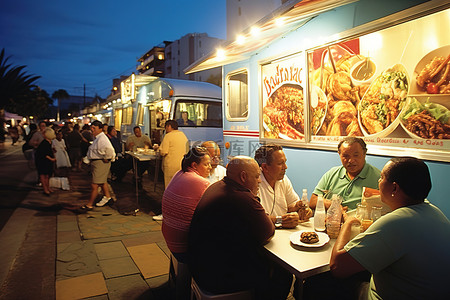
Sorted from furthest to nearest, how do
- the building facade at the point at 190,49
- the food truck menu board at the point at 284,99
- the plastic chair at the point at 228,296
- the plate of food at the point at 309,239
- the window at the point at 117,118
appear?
1. the building facade at the point at 190,49
2. the window at the point at 117,118
3. the food truck menu board at the point at 284,99
4. the plate of food at the point at 309,239
5. the plastic chair at the point at 228,296

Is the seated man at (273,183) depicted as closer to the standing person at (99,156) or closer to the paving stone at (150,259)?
the paving stone at (150,259)

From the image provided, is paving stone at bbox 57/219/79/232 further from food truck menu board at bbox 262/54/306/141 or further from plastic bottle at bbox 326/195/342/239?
plastic bottle at bbox 326/195/342/239

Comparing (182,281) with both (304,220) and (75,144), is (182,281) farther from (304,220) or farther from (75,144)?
(75,144)

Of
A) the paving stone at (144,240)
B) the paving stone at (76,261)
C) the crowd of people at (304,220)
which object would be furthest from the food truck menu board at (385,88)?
the paving stone at (76,261)

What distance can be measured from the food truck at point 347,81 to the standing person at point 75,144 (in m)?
7.50

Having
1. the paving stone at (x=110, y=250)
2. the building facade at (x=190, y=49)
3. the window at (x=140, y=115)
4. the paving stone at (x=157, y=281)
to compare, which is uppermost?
the building facade at (x=190, y=49)

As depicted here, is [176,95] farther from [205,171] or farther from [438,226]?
[438,226]

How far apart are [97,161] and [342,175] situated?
534 centimetres

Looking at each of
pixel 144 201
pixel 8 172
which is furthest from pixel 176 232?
pixel 8 172

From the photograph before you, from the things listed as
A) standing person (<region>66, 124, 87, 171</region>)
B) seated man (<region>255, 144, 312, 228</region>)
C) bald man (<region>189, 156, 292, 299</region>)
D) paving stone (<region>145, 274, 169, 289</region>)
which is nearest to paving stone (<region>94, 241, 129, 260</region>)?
paving stone (<region>145, 274, 169, 289</region>)

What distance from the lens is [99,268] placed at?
413 cm

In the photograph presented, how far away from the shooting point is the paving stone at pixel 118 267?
4008mm

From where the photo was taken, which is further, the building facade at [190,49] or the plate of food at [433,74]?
the building facade at [190,49]

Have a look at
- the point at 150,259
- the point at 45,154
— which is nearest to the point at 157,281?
the point at 150,259
